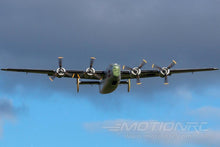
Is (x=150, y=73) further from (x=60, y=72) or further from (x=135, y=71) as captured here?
(x=60, y=72)

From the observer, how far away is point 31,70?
52750mm

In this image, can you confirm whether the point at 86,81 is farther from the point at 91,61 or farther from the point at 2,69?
the point at 2,69

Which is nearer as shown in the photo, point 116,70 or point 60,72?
point 116,70

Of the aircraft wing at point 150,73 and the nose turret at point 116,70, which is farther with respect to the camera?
the aircraft wing at point 150,73

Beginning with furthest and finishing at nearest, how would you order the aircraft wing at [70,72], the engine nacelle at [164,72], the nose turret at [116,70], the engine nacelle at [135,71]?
the engine nacelle at [164,72] → the engine nacelle at [135,71] → the aircraft wing at [70,72] → the nose turret at [116,70]

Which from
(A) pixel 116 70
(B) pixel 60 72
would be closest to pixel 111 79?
(A) pixel 116 70

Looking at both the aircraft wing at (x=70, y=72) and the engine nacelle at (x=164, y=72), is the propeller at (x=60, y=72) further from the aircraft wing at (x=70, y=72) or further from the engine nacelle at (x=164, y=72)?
the engine nacelle at (x=164, y=72)

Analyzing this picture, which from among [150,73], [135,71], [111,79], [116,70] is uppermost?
[150,73]

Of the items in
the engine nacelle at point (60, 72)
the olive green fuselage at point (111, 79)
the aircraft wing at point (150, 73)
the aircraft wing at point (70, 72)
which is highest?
the aircraft wing at point (150, 73)

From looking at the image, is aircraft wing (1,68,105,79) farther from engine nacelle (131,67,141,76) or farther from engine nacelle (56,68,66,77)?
engine nacelle (131,67,141,76)

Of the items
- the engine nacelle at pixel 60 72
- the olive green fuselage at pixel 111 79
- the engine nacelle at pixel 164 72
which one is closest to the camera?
the olive green fuselage at pixel 111 79

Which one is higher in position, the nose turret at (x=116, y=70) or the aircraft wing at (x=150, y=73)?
the aircraft wing at (x=150, y=73)

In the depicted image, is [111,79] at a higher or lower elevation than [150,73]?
lower

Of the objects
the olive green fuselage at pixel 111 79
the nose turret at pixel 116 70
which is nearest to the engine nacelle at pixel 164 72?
the olive green fuselage at pixel 111 79
